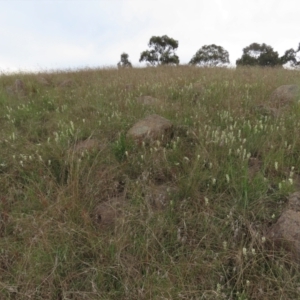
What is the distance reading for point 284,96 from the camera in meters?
4.24

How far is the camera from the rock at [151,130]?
10.2ft

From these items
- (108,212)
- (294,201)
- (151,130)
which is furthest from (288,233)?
(151,130)

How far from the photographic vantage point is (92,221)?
2.22 m

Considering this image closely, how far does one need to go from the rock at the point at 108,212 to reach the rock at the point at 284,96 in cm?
291

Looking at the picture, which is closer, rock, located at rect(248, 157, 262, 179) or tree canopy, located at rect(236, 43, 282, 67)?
rock, located at rect(248, 157, 262, 179)

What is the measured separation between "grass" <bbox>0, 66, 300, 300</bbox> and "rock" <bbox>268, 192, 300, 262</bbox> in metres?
0.06

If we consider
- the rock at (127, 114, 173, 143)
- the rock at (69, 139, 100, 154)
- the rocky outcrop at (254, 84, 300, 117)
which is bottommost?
the rock at (69, 139, 100, 154)

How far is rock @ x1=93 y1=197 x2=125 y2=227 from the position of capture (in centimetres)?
221

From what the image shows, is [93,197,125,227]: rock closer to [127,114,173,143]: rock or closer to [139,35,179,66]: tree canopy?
[127,114,173,143]: rock

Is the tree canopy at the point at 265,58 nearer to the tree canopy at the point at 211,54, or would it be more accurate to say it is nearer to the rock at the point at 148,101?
the tree canopy at the point at 211,54

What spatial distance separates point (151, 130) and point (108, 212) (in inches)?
49.2

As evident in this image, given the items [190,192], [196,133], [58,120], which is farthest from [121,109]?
→ [190,192]

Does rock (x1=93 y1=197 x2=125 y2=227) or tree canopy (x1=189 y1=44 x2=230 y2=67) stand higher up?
tree canopy (x1=189 y1=44 x2=230 y2=67)

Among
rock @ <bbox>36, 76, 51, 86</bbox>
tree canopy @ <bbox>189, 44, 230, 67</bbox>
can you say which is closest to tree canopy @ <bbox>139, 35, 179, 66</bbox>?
tree canopy @ <bbox>189, 44, 230, 67</bbox>
